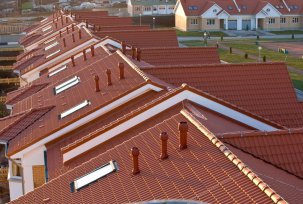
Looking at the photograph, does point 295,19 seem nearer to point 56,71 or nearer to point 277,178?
point 56,71

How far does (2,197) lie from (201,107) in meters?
8.19

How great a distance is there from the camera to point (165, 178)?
32.2 ft

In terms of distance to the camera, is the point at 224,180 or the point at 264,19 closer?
the point at 224,180

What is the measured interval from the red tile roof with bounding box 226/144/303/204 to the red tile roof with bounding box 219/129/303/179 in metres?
0.25

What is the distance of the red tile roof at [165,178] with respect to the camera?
8.77 m

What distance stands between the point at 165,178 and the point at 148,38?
20052mm

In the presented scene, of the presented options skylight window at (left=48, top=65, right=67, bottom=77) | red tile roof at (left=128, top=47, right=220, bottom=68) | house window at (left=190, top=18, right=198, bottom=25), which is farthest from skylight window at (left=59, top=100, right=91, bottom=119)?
house window at (left=190, top=18, right=198, bottom=25)

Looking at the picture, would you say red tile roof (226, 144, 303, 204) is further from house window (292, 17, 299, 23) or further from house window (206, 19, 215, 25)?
house window (292, 17, 299, 23)

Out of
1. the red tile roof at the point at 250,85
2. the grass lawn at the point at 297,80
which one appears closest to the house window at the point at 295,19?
the grass lawn at the point at 297,80

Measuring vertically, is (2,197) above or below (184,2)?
below

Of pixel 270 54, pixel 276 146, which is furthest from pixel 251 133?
pixel 270 54

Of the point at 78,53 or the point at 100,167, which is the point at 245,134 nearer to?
the point at 100,167

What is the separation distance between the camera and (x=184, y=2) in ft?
231

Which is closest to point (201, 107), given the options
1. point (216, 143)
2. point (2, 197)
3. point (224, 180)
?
point (216, 143)
